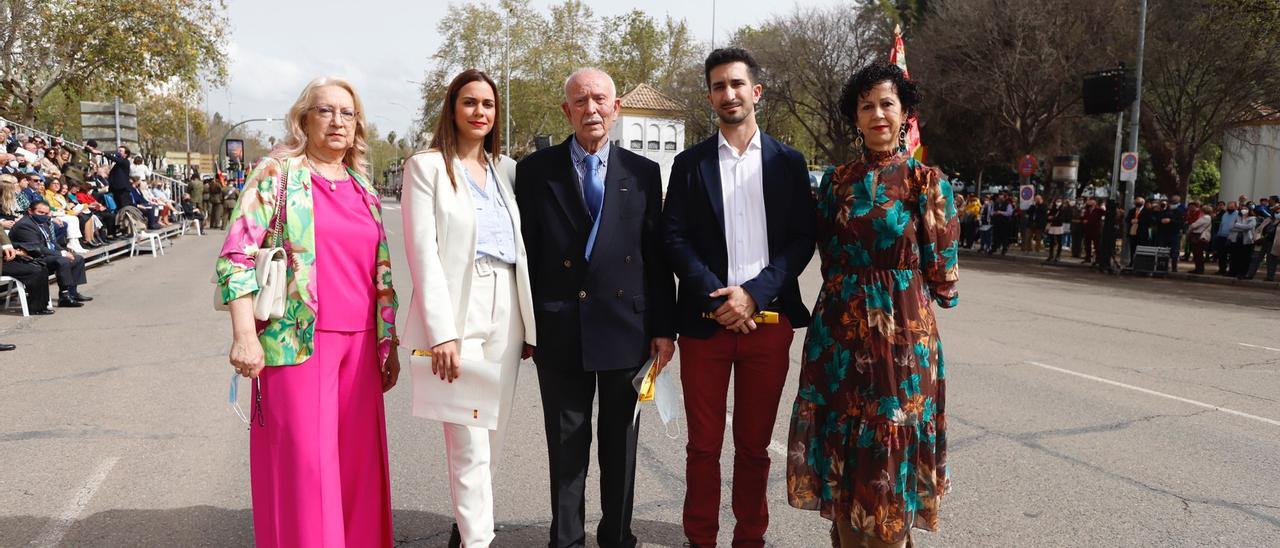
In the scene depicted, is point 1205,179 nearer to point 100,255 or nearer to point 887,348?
point 100,255

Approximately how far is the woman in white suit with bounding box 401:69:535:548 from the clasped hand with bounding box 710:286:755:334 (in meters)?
0.71

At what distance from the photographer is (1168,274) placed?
19.1 meters

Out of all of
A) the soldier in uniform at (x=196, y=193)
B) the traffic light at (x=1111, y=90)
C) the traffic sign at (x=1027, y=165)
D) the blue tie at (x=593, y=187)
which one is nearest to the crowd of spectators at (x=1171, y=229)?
the traffic sign at (x=1027, y=165)

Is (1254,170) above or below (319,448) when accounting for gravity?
above

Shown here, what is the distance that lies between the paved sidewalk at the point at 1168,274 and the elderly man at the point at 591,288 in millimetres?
18195

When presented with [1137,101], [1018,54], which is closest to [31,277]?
[1137,101]

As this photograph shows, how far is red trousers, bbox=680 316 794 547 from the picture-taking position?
336cm

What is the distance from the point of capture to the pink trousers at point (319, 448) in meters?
2.87

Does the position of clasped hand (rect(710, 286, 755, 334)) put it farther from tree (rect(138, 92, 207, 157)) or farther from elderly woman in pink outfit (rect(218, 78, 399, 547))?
tree (rect(138, 92, 207, 157))

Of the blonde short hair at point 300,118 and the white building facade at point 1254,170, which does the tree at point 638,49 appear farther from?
the blonde short hair at point 300,118

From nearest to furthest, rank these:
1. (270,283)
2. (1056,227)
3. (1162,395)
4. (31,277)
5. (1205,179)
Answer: (270,283), (1162,395), (31,277), (1056,227), (1205,179)

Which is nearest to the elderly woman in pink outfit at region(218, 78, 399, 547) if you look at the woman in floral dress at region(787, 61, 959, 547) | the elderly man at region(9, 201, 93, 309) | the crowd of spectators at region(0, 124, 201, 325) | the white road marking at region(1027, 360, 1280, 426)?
the woman in floral dress at region(787, 61, 959, 547)

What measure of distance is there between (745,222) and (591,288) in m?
0.65

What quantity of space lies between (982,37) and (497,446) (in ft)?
91.5
